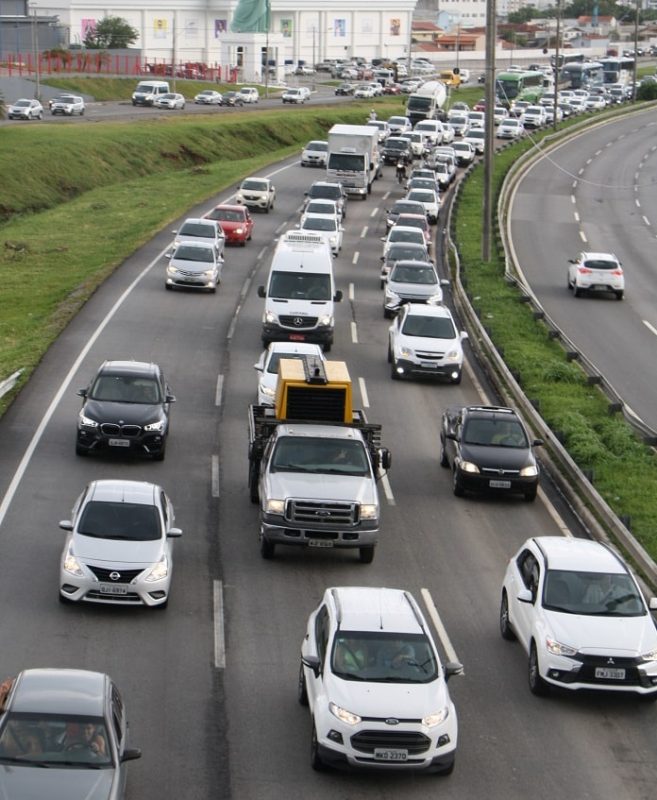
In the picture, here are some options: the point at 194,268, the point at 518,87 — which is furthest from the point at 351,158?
the point at 518,87

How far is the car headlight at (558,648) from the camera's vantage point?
18.4 meters

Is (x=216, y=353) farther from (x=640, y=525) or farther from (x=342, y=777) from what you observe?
(x=342, y=777)

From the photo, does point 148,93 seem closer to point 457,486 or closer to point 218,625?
point 457,486

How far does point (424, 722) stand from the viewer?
1578cm

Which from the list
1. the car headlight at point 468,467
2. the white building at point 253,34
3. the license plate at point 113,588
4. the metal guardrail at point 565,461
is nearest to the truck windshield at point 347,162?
the metal guardrail at point 565,461

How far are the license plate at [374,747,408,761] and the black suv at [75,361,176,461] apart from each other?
13957 millimetres

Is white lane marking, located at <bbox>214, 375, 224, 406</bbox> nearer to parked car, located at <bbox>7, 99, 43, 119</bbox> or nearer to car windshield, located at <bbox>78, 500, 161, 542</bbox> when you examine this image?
car windshield, located at <bbox>78, 500, 161, 542</bbox>

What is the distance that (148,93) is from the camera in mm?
119188

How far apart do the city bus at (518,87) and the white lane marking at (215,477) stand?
11080 cm

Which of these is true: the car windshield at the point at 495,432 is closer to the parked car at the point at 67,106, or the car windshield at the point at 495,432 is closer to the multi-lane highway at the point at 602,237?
the multi-lane highway at the point at 602,237

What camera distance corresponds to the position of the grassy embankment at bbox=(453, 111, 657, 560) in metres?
28.4

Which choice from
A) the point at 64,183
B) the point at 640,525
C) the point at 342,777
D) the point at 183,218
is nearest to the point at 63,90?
the point at 64,183

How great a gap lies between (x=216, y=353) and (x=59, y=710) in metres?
25.6

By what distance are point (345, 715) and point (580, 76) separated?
158 meters
